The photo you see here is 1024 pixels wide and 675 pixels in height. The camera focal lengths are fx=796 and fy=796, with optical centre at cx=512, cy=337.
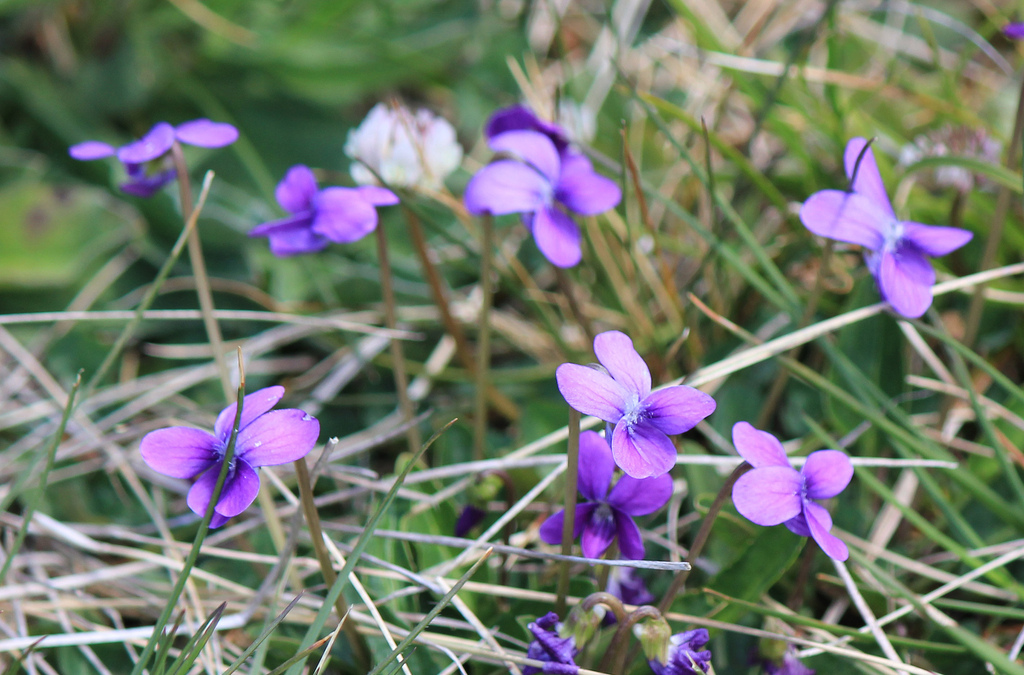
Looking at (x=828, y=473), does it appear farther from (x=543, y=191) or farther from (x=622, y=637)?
(x=543, y=191)

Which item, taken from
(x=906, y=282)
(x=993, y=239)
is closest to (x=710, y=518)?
(x=906, y=282)

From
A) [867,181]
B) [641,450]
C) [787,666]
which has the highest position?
[867,181]

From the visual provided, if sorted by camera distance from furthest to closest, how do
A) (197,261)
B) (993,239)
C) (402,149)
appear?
(402,149) < (993,239) < (197,261)

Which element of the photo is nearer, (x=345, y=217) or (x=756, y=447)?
(x=756, y=447)

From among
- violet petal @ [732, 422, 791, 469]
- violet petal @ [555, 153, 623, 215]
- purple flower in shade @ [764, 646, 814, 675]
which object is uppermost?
violet petal @ [555, 153, 623, 215]

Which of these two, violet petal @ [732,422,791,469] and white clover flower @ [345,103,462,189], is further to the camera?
white clover flower @ [345,103,462,189]

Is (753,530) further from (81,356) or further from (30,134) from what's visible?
(30,134)

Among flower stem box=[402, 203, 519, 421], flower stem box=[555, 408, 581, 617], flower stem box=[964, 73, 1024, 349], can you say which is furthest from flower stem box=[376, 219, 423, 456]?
flower stem box=[964, 73, 1024, 349]

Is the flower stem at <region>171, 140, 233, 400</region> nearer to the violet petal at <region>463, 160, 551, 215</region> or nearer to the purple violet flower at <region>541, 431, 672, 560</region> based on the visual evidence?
the violet petal at <region>463, 160, 551, 215</region>
